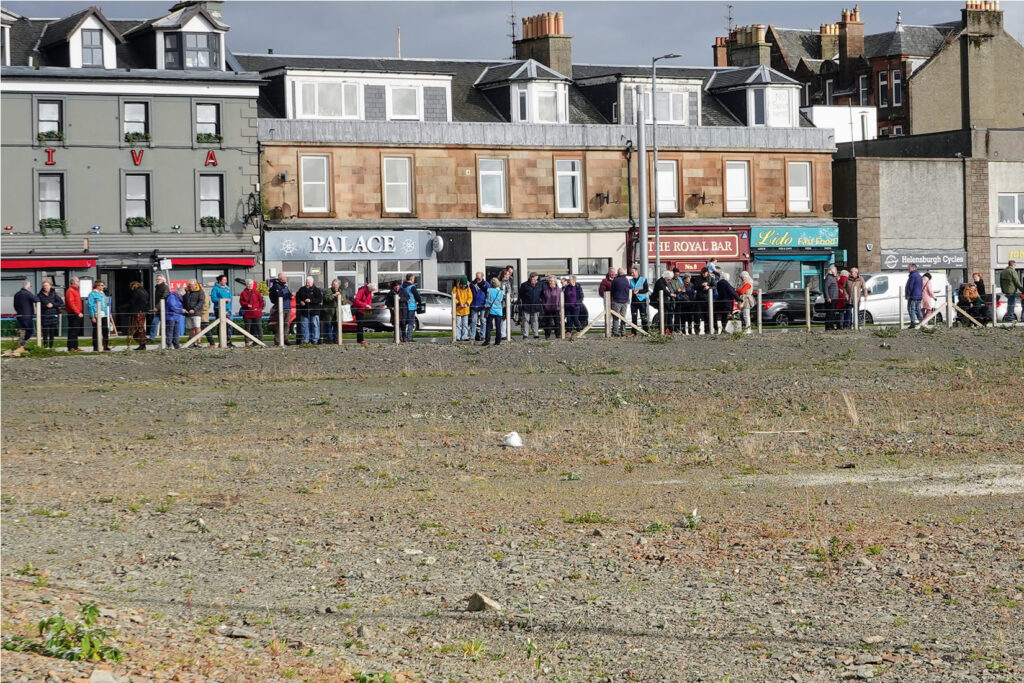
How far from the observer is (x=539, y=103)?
58156 mm

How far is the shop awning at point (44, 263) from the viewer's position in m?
50.2

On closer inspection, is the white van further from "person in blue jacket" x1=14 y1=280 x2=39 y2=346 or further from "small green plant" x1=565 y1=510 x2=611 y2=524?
"small green plant" x1=565 y1=510 x2=611 y2=524

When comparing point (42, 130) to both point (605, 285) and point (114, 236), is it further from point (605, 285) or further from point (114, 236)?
point (605, 285)

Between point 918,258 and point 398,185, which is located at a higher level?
point 398,185

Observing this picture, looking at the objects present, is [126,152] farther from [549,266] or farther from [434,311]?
[549,266]

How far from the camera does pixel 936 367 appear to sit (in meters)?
31.6

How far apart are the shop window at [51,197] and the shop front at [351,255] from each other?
21.9ft

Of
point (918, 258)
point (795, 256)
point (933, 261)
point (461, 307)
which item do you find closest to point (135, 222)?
point (461, 307)

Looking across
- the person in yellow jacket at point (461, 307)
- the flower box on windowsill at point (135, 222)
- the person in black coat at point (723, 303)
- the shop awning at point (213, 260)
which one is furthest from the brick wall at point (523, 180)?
the person in black coat at point (723, 303)

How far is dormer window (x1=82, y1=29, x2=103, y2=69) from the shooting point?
51.5m

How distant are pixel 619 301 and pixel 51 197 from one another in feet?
71.7

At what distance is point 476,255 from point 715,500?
41.6m

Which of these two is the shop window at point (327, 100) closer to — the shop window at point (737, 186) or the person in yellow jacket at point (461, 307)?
the shop window at point (737, 186)

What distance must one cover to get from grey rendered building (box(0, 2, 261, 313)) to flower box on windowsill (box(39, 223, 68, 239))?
0.04 meters
